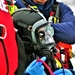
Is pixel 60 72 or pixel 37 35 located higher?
pixel 37 35

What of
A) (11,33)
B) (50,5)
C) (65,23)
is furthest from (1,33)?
(50,5)

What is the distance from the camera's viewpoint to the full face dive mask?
4.14 feet

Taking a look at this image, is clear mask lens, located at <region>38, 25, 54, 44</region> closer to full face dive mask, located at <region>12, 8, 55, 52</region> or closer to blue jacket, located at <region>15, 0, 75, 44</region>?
full face dive mask, located at <region>12, 8, 55, 52</region>

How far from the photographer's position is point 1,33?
1046 mm

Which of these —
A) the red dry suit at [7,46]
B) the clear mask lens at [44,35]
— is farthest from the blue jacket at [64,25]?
the red dry suit at [7,46]

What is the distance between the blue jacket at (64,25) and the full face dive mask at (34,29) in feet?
0.94

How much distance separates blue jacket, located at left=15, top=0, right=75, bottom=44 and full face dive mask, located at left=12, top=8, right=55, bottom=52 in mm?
288

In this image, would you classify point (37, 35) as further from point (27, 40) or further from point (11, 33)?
point (11, 33)

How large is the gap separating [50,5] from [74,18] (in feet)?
0.58

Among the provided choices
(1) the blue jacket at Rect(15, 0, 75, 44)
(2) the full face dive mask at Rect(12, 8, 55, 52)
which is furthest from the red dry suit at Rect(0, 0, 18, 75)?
(1) the blue jacket at Rect(15, 0, 75, 44)

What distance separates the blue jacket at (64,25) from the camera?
1.61 metres

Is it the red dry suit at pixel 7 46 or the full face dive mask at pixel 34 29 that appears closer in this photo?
the red dry suit at pixel 7 46

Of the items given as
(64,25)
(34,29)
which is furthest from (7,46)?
(64,25)

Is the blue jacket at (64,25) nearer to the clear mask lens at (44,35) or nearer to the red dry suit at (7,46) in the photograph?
the clear mask lens at (44,35)
